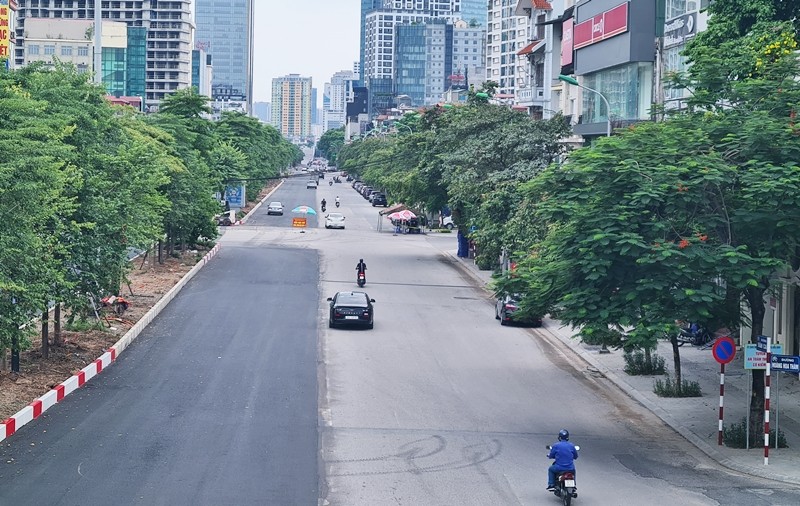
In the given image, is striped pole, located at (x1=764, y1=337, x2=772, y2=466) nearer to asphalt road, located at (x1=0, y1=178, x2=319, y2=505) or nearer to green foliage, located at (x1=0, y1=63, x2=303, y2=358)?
asphalt road, located at (x1=0, y1=178, x2=319, y2=505)

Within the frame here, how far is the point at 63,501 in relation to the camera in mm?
17484

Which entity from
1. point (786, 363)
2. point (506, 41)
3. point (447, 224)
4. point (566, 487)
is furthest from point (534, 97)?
point (506, 41)

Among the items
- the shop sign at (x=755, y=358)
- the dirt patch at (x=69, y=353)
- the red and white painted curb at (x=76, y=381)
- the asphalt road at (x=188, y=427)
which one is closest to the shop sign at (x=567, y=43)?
the dirt patch at (x=69, y=353)

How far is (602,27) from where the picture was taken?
50125 mm

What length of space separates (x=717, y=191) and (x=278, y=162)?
156m

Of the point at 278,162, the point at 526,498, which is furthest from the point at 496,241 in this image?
the point at 278,162

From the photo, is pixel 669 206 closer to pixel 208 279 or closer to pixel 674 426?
pixel 674 426

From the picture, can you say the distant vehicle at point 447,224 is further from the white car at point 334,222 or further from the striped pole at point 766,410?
the striped pole at point 766,410

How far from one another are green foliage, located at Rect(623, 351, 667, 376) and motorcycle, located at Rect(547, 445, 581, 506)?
13.7m

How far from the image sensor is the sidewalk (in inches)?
860

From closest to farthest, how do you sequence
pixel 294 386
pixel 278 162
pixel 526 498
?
1. pixel 526 498
2. pixel 294 386
3. pixel 278 162

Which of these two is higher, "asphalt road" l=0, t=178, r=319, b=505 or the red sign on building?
the red sign on building

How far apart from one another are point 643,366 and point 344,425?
11.0m

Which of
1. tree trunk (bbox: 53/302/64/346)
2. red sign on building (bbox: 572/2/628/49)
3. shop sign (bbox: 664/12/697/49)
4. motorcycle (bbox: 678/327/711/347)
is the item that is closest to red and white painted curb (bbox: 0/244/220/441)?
tree trunk (bbox: 53/302/64/346)
